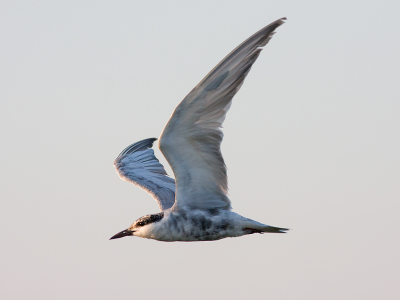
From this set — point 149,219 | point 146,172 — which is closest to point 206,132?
point 149,219

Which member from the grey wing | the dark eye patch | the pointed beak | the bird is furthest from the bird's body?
the grey wing

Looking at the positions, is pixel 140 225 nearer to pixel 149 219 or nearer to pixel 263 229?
pixel 149 219

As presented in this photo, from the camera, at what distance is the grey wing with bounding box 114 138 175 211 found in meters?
14.0

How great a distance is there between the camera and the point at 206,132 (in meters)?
10.0

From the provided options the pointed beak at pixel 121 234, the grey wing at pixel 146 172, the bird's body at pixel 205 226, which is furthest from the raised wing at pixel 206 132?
the grey wing at pixel 146 172

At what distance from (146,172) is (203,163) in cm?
512

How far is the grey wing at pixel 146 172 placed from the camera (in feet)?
45.8

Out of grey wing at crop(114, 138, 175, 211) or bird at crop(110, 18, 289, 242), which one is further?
grey wing at crop(114, 138, 175, 211)

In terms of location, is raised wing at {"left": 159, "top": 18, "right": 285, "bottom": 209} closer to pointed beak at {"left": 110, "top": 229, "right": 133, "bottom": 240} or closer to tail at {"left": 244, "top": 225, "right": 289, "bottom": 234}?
tail at {"left": 244, "top": 225, "right": 289, "bottom": 234}

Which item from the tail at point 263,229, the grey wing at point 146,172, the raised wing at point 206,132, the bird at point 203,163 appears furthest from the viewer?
the grey wing at point 146,172

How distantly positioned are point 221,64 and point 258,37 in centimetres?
73

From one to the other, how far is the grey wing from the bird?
0.30m

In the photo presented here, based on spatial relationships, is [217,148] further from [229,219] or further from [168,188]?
[168,188]

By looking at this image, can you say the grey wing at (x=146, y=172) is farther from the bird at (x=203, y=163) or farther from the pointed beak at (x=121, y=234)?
the pointed beak at (x=121, y=234)
